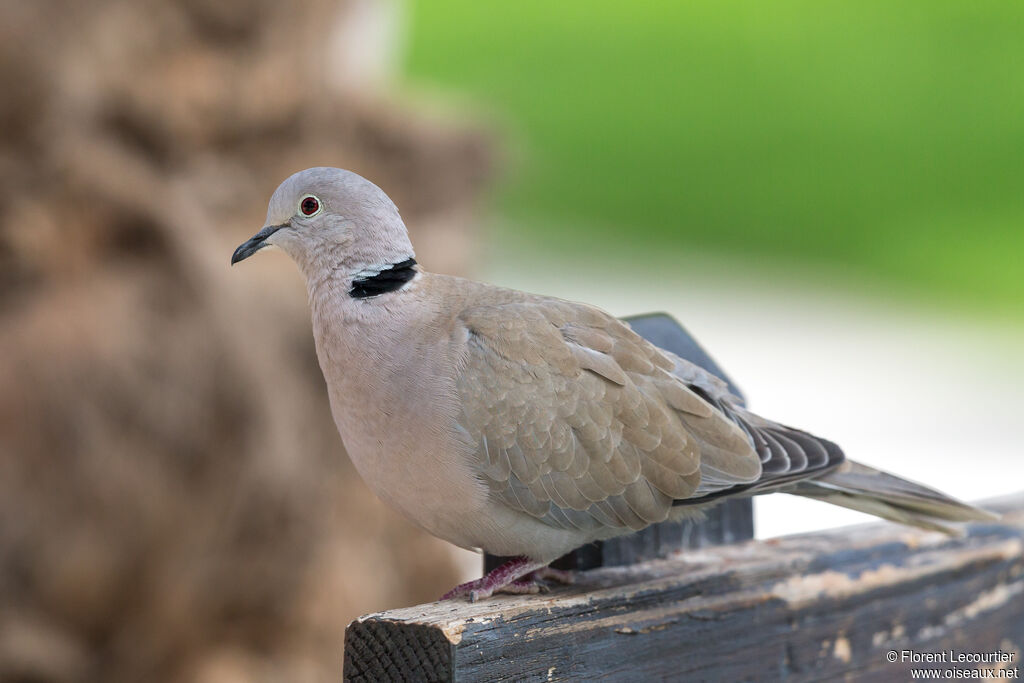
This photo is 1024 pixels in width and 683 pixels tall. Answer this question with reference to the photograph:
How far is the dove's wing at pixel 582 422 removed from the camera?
178 cm

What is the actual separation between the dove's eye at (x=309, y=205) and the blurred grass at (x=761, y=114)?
11.3m

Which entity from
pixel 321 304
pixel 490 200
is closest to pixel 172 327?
pixel 490 200

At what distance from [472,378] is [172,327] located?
1.88 m

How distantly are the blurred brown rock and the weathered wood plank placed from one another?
1784mm

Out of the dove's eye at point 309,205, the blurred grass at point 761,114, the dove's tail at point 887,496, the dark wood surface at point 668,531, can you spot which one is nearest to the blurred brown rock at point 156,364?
the dark wood surface at point 668,531

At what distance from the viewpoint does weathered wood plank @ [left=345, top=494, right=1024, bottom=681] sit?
1.61m

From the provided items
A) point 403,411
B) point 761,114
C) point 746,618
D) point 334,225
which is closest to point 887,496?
point 746,618

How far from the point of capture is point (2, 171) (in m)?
3.29

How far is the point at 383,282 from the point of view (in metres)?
1.78

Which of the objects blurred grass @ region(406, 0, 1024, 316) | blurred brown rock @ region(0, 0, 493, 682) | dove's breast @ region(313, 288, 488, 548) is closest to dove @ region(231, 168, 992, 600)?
dove's breast @ region(313, 288, 488, 548)

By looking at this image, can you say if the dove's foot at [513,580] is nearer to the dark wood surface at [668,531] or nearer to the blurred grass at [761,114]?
the dark wood surface at [668,531]

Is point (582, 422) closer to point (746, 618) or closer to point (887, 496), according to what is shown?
point (746, 618)

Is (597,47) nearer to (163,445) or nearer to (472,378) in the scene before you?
(163,445)

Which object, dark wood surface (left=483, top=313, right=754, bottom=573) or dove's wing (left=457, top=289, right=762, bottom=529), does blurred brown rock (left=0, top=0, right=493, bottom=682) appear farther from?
dove's wing (left=457, top=289, right=762, bottom=529)
